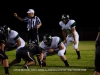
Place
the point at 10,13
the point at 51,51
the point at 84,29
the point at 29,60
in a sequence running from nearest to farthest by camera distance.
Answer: the point at 29,60, the point at 51,51, the point at 84,29, the point at 10,13

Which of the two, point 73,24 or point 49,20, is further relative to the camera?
point 49,20

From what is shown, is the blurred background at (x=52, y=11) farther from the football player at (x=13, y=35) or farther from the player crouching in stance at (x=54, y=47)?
the player crouching in stance at (x=54, y=47)

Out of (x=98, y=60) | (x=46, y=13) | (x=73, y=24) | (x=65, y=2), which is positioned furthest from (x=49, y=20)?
(x=98, y=60)

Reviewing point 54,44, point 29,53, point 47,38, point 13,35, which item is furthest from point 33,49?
point 13,35

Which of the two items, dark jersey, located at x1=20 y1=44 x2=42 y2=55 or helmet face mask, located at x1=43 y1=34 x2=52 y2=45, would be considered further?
helmet face mask, located at x1=43 y1=34 x2=52 y2=45

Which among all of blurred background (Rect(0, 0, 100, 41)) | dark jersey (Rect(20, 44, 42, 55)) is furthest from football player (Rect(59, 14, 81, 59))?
blurred background (Rect(0, 0, 100, 41))

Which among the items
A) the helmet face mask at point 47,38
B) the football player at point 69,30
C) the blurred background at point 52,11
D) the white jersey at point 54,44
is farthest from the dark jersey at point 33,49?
the blurred background at point 52,11

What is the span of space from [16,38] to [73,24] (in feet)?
8.73

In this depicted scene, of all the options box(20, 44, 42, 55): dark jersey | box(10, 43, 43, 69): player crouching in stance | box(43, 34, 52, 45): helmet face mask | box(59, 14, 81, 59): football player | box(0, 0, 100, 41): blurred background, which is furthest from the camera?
box(0, 0, 100, 41): blurred background

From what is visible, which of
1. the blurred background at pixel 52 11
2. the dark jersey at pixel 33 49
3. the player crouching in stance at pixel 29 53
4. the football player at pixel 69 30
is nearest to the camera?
the player crouching in stance at pixel 29 53

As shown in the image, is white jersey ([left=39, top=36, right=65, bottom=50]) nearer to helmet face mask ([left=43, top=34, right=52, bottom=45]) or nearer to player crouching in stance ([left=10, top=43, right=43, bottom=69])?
helmet face mask ([left=43, top=34, right=52, bottom=45])

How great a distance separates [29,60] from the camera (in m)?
8.17

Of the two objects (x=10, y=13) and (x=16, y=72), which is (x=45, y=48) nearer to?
(x=16, y=72)

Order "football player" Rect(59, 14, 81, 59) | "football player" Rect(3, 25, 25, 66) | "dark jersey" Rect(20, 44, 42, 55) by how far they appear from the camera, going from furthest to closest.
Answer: "football player" Rect(59, 14, 81, 59), "football player" Rect(3, 25, 25, 66), "dark jersey" Rect(20, 44, 42, 55)
